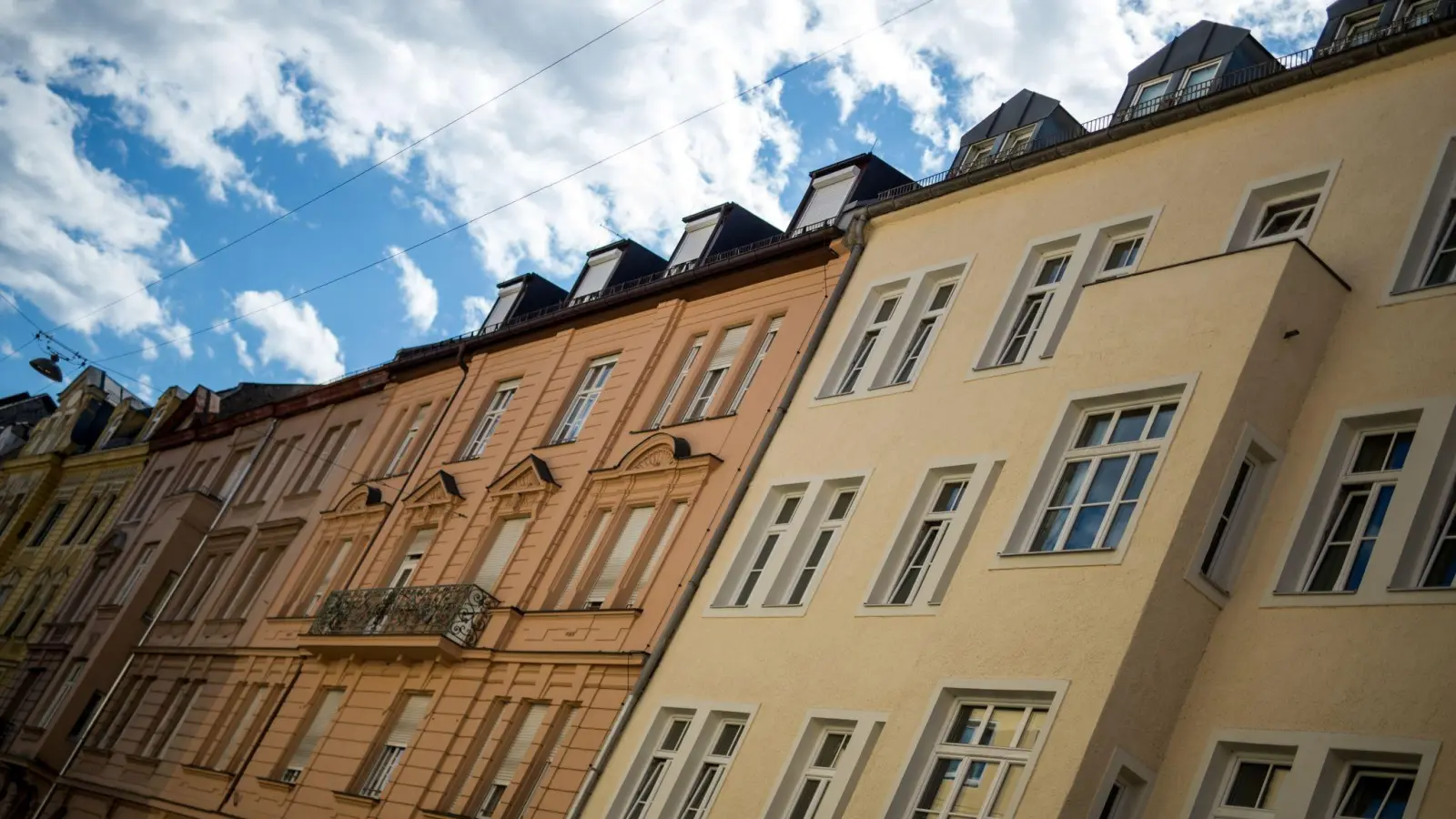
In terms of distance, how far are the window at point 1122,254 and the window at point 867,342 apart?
3.98 m

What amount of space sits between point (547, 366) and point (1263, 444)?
1905cm

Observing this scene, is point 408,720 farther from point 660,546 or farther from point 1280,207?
point 1280,207

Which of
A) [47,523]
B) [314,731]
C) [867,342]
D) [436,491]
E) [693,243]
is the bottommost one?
[314,731]

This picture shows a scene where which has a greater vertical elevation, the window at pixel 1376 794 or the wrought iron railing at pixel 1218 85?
the wrought iron railing at pixel 1218 85

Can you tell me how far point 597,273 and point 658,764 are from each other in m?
15.6

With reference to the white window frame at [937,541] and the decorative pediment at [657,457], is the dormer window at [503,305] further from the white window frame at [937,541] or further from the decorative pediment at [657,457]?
the white window frame at [937,541]

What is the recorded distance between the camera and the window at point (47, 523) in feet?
182

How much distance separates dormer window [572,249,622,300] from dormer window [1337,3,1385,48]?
17.6m

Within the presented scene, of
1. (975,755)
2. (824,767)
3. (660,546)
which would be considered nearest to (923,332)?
(660,546)

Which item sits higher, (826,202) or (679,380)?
(826,202)

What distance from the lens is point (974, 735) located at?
634 inches

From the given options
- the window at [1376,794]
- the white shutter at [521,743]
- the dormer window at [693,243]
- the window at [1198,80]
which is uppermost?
the window at [1198,80]

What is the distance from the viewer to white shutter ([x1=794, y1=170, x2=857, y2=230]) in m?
28.3

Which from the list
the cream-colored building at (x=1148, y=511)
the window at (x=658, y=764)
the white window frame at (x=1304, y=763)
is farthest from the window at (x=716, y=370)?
the white window frame at (x=1304, y=763)
